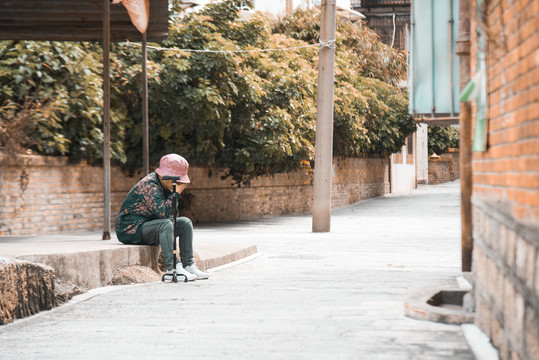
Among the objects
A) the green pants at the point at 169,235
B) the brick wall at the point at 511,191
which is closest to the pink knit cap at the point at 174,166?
the green pants at the point at 169,235

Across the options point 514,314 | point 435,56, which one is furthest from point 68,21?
point 514,314

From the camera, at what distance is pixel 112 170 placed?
18453mm

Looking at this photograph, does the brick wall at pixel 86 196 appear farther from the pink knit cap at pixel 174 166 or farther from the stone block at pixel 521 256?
the stone block at pixel 521 256

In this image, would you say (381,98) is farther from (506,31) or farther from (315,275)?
(506,31)

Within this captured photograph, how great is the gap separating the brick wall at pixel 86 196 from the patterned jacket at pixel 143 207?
17.5 feet

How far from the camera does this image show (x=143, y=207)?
1014cm

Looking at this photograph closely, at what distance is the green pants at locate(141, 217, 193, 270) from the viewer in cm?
980

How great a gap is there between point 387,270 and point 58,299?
15.0 feet

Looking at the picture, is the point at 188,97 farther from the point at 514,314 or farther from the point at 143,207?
the point at 514,314

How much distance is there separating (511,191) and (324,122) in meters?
14.4

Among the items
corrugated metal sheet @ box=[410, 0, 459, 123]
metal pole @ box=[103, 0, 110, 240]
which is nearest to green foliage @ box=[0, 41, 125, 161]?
metal pole @ box=[103, 0, 110, 240]

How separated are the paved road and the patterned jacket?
0.91 metres

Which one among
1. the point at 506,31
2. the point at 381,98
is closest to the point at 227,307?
the point at 506,31

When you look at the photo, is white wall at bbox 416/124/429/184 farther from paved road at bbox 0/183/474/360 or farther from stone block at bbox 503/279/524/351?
stone block at bbox 503/279/524/351
